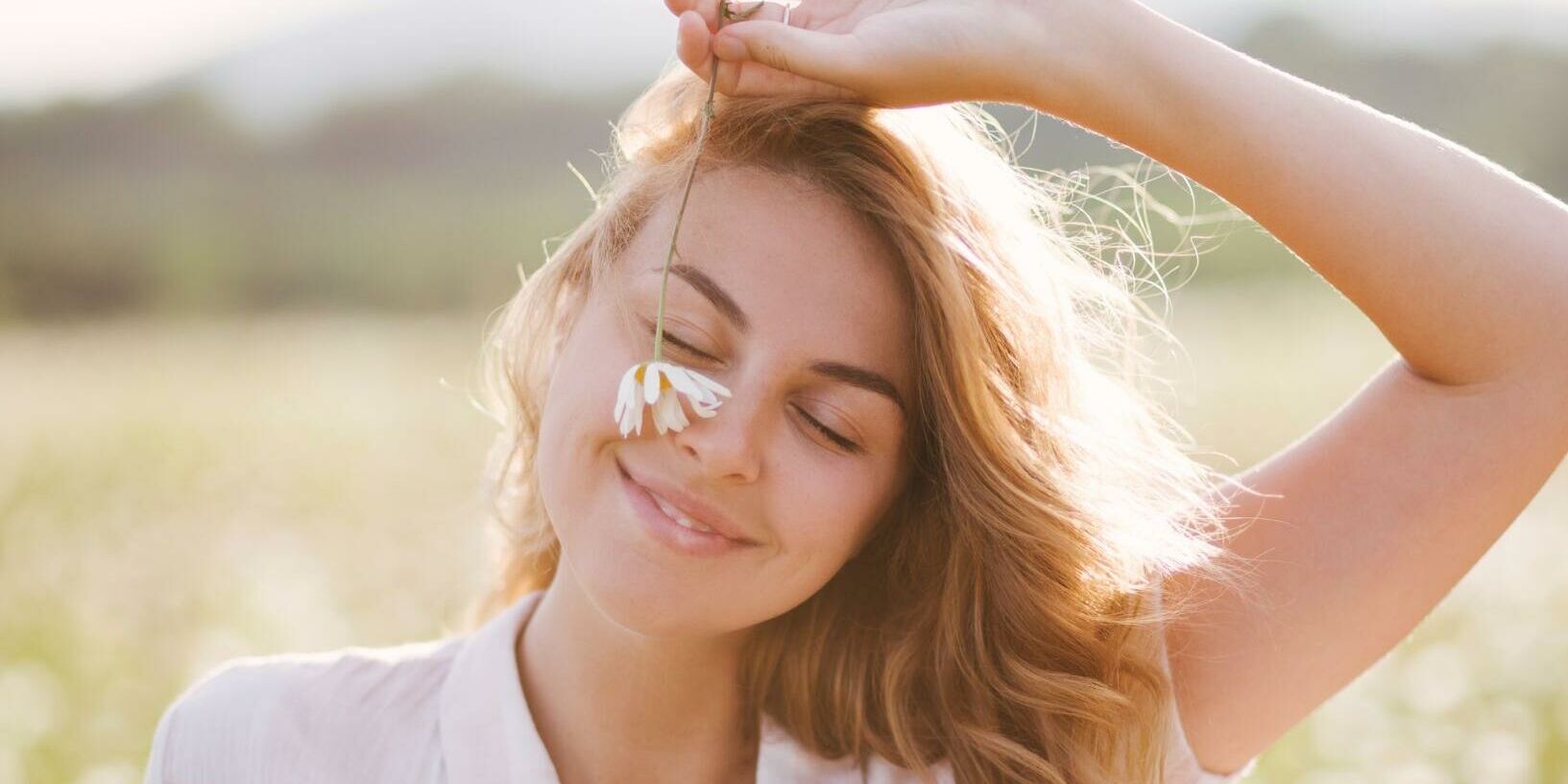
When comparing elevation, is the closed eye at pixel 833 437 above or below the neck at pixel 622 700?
above

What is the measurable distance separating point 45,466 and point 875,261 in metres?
5.10

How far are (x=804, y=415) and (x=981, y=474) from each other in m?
0.32

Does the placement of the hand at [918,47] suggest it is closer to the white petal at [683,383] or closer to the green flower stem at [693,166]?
the green flower stem at [693,166]

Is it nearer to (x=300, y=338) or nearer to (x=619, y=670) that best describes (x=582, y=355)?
(x=619, y=670)

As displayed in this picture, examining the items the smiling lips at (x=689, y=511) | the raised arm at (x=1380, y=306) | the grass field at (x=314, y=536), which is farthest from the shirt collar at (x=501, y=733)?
the grass field at (x=314, y=536)

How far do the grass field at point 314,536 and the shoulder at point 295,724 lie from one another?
101 cm

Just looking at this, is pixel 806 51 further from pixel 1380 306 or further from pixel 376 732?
pixel 376 732

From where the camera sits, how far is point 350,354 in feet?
A: 29.1

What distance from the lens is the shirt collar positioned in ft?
6.97

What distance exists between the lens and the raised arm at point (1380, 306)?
1869 mm

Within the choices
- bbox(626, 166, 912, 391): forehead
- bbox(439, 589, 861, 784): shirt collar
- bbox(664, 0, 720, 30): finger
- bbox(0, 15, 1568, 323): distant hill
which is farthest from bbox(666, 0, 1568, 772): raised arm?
bbox(0, 15, 1568, 323): distant hill

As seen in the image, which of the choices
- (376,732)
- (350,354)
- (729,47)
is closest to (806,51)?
(729,47)

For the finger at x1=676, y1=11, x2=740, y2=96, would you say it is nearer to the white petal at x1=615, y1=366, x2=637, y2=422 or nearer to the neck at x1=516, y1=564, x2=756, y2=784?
the white petal at x1=615, y1=366, x2=637, y2=422

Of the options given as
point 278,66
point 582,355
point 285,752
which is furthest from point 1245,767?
point 278,66
